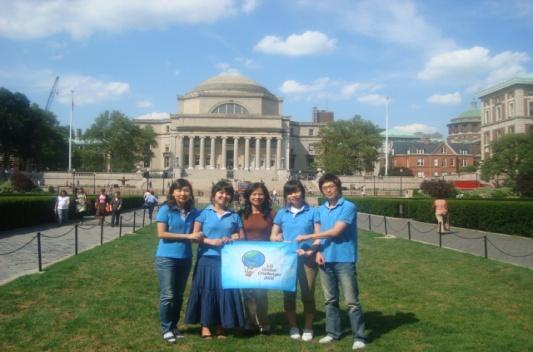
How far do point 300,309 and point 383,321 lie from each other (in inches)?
60.4

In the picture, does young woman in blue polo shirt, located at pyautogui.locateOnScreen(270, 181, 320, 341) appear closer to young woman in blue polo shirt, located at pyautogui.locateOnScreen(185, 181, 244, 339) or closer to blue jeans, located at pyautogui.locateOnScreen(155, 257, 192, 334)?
young woman in blue polo shirt, located at pyautogui.locateOnScreen(185, 181, 244, 339)

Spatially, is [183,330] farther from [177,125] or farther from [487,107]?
[487,107]

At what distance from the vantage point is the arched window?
103562mm

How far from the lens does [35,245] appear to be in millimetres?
17969

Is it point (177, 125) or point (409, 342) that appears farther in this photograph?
point (177, 125)

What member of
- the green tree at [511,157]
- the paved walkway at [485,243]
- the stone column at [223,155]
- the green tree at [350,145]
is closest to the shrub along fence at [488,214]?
the paved walkway at [485,243]

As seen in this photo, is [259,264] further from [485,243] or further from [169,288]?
[485,243]

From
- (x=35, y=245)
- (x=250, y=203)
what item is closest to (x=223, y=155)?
(x=35, y=245)

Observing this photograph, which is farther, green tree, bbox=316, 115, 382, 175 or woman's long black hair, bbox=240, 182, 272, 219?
green tree, bbox=316, 115, 382, 175

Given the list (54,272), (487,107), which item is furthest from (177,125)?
(54,272)

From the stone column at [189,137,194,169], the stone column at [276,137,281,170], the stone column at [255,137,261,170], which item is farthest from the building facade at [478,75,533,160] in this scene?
the stone column at [189,137,194,169]

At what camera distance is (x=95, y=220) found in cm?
3055

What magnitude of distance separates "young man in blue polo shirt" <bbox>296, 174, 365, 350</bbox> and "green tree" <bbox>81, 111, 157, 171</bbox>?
3238 inches

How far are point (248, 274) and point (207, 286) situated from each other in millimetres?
584
